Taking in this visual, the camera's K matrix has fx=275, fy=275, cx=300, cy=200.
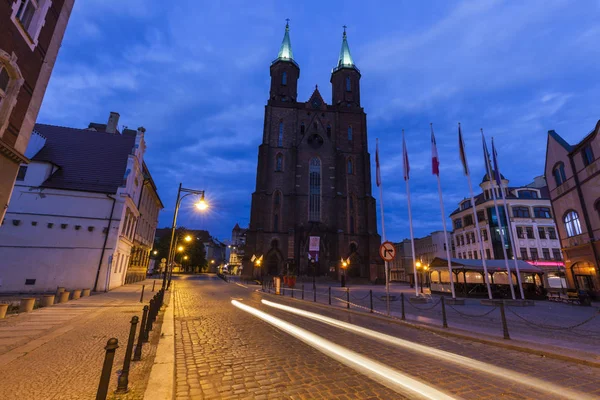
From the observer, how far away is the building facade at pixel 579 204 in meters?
20.8

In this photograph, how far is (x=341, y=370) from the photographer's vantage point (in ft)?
16.6

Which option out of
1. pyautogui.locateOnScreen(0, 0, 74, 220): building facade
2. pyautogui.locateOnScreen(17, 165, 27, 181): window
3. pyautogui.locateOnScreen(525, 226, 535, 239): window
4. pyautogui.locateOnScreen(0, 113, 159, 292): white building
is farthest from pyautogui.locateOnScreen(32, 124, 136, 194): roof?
pyautogui.locateOnScreen(525, 226, 535, 239): window

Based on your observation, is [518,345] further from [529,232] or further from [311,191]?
[529,232]

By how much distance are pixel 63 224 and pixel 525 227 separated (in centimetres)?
5973

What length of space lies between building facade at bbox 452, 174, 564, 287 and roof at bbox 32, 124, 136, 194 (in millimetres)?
47717

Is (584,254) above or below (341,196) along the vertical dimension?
below

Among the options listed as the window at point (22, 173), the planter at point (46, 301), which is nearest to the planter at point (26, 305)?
the planter at point (46, 301)

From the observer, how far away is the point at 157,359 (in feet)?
16.9

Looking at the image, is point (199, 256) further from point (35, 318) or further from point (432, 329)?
point (432, 329)

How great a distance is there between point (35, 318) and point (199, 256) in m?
68.9

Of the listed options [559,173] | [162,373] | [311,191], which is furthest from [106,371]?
[311,191]

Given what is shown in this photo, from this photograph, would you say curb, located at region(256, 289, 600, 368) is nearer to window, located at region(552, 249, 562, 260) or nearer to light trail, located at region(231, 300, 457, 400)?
light trail, located at region(231, 300, 457, 400)

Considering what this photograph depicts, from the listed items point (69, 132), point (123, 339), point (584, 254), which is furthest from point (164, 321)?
Answer: point (584, 254)

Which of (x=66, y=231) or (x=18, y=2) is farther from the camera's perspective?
(x=66, y=231)
